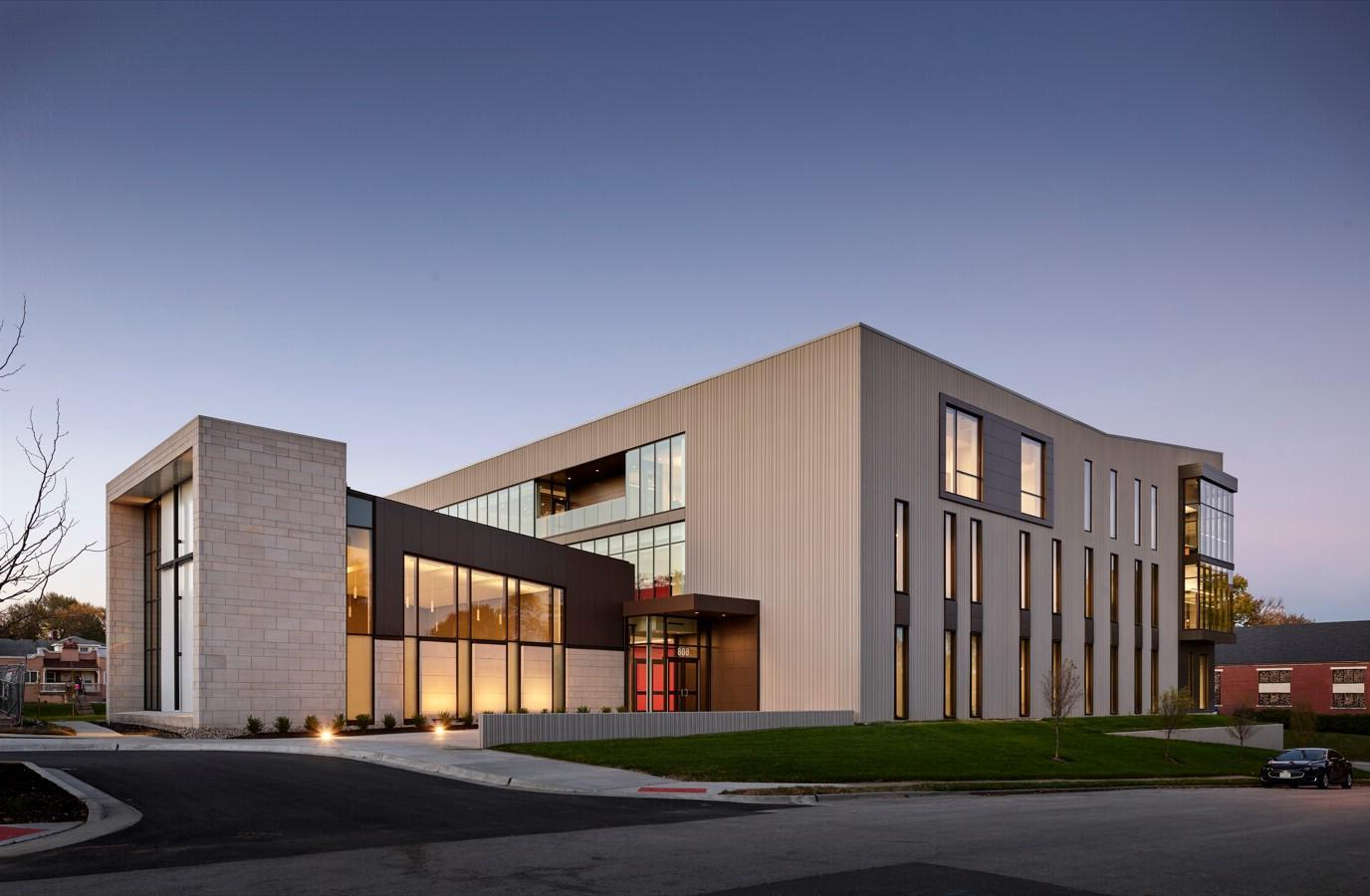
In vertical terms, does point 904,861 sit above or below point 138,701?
above

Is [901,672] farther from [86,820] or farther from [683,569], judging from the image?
[86,820]

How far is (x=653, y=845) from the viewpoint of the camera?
530 inches

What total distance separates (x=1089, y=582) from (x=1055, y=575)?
150 inches

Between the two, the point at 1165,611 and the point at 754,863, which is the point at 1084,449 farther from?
the point at 754,863

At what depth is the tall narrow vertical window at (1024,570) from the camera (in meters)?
45.4

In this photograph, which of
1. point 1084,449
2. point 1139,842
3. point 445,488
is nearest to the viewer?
point 1139,842

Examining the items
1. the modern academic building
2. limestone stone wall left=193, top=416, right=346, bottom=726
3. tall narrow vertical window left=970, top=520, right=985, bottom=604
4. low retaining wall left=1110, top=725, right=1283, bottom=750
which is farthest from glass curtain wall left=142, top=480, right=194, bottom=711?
low retaining wall left=1110, top=725, right=1283, bottom=750

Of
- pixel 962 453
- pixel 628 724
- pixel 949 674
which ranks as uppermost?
pixel 962 453

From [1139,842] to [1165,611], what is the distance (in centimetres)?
4770

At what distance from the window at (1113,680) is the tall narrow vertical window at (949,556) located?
16.0 meters

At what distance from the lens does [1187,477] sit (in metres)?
59.8

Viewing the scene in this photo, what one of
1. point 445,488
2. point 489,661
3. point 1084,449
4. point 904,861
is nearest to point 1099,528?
point 1084,449

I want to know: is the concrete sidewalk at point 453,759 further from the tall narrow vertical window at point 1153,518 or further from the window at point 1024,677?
the tall narrow vertical window at point 1153,518

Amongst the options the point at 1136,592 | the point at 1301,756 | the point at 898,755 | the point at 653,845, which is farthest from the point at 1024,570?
the point at 653,845
